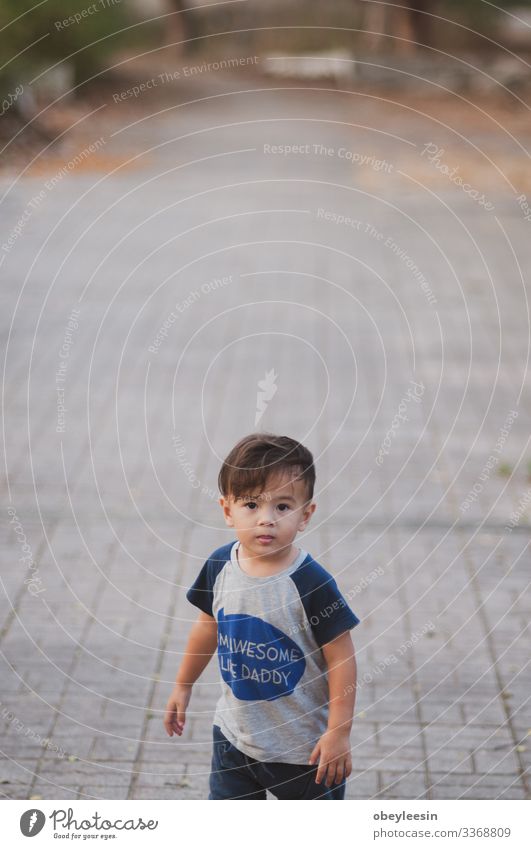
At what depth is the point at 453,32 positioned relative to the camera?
126 ft

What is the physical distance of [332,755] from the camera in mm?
2754

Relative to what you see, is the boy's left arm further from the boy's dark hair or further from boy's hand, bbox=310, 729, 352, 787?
the boy's dark hair

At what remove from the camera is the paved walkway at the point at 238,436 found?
4035mm

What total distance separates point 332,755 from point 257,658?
0.29 metres

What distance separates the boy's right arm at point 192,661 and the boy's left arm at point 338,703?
34cm

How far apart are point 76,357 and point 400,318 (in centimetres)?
297

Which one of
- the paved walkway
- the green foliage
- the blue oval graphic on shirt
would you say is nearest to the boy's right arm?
the blue oval graphic on shirt

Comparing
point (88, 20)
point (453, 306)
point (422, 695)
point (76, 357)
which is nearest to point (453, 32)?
point (88, 20)

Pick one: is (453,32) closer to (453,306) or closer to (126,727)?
(453,306)

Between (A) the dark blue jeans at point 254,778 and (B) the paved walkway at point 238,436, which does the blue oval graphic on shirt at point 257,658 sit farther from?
(B) the paved walkway at point 238,436

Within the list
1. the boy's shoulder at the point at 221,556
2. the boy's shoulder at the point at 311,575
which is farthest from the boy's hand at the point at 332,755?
the boy's shoulder at the point at 221,556

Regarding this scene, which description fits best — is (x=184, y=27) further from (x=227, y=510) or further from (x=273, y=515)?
(x=273, y=515)

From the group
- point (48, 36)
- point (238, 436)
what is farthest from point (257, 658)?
point (48, 36)

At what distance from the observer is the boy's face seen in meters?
2.72
